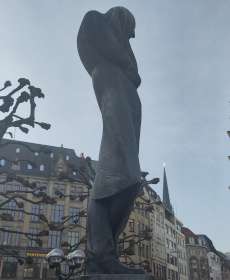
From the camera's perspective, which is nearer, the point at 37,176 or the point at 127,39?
the point at 127,39

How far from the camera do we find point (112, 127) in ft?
17.0

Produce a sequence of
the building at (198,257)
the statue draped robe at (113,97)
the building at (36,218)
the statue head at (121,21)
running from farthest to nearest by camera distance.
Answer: the building at (198,257) → the building at (36,218) → the statue head at (121,21) → the statue draped robe at (113,97)

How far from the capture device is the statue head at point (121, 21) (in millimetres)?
6211

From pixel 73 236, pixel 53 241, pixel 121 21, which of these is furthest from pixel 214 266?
pixel 121 21

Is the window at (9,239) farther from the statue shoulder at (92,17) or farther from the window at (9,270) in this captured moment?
the statue shoulder at (92,17)

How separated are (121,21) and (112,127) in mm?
2193

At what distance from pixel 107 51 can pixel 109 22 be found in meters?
0.60

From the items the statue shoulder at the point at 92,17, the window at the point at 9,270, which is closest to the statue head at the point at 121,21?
the statue shoulder at the point at 92,17

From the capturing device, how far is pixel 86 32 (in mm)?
6035

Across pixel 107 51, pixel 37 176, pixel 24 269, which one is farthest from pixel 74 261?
pixel 37 176

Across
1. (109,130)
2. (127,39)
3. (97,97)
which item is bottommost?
(109,130)

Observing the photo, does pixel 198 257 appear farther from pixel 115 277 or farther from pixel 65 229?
pixel 115 277

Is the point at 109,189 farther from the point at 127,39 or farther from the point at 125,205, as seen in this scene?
the point at 127,39

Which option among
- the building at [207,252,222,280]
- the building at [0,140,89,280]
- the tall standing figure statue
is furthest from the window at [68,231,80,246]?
the building at [207,252,222,280]
